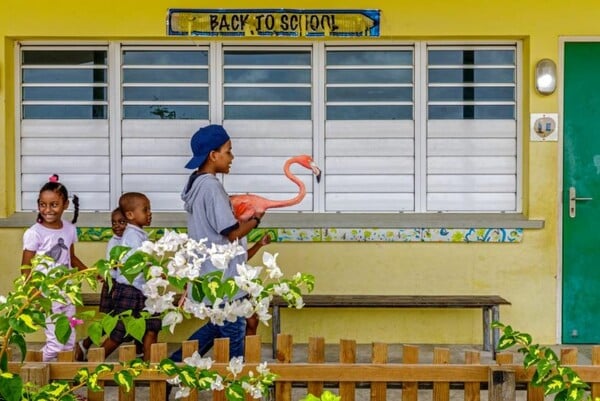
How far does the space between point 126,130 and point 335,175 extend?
1692 millimetres

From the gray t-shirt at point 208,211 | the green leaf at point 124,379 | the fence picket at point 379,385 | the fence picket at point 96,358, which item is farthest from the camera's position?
the gray t-shirt at point 208,211

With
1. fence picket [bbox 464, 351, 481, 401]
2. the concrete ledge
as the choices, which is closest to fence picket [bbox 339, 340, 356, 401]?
fence picket [bbox 464, 351, 481, 401]

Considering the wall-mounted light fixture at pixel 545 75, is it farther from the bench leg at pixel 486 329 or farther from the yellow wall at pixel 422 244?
the bench leg at pixel 486 329

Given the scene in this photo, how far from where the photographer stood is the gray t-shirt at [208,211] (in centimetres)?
471

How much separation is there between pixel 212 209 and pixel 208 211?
0.03 m

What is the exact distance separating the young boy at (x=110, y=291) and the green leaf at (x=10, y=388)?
276 centimetres

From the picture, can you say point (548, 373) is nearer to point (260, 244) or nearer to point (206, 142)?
point (206, 142)

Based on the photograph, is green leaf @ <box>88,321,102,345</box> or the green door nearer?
green leaf @ <box>88,321,102,345</box>

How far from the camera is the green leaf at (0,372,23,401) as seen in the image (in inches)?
96.9

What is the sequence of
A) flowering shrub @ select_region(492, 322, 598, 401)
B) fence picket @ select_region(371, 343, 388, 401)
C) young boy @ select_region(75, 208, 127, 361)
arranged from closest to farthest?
1. flowering shrub @ select_region(492, 322, 598, 401)
2. fence picket @ select_region(371, 343, 388, 401)
3. young boy @ select_region(75, 208, 127, 361)

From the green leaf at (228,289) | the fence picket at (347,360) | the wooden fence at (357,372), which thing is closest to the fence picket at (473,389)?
the wooden fence at (357,372)

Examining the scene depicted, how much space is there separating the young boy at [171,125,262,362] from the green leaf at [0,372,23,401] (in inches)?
86.5

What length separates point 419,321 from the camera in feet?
21.1

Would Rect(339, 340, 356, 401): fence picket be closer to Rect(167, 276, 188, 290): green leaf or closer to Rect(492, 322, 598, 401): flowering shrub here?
Rect(492, 322, 598, 401): flowering shrub
